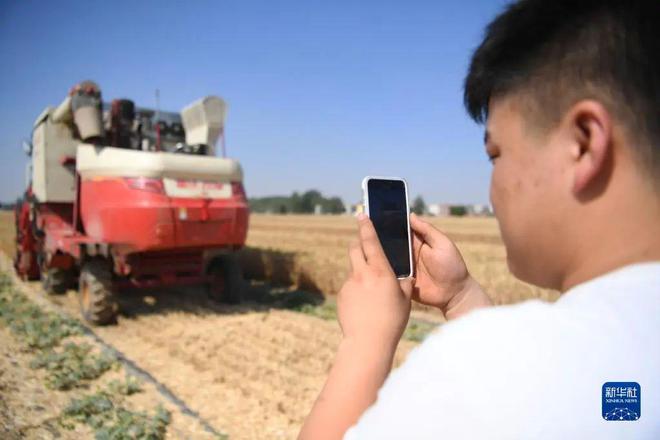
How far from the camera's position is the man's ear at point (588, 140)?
755 mm

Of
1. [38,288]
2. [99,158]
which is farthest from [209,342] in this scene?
[38,288]

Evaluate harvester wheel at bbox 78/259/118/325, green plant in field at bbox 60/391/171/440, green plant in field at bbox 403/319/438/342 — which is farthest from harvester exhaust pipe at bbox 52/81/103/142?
green plant in field at bbox 403/319/438/342

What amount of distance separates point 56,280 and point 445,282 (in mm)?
9499

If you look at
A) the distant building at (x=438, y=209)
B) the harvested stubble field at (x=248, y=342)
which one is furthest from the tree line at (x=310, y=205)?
the harvested stubble field at (x=248, y=342)

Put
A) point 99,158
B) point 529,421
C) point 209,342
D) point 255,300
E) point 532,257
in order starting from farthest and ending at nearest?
point 255,300, point 99,158, point 209,342, point 532,257, point 529,421

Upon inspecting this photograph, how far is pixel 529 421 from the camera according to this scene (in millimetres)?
578

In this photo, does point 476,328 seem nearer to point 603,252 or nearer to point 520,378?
point 520,378

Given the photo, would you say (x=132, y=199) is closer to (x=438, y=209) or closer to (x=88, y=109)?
(x=88, y=109)

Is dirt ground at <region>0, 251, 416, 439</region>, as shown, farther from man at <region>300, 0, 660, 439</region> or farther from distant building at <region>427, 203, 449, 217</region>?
distant building at <region>427, 203, 449, 217</region>

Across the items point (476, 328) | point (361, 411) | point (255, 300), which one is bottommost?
point (255, 300)

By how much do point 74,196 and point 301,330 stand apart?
5.10 metres

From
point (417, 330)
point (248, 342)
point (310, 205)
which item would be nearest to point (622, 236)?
point (248, 342)

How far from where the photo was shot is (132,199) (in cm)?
667

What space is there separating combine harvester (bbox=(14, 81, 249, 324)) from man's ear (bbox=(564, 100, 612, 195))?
645 cm
